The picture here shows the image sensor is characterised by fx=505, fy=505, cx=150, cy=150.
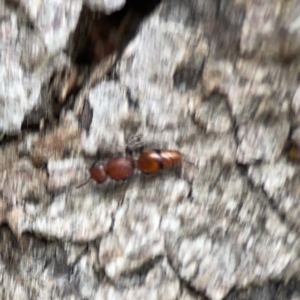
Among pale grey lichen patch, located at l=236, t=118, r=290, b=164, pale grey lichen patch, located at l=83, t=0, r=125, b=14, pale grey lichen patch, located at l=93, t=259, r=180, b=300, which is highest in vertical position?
pale grey lichen patch, located at l=83, t=0, r=125, b=14

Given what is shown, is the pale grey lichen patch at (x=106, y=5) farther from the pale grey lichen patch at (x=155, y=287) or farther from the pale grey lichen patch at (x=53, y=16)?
the pale grey lichen patch at (x=155, y=287)

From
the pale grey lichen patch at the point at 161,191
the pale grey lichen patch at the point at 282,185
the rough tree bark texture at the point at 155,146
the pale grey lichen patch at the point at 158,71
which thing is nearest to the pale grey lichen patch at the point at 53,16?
the rough tree bark texture at the point at 155,146

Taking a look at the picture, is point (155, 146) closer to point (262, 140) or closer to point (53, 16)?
point (262, 140)

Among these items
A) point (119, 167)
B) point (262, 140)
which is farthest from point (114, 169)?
point (262, 140)

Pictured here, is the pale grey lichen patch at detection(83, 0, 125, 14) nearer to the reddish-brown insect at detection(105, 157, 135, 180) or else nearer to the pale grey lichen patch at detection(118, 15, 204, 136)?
the pale grey lichen patch at detection(118, 15, 204, 136)

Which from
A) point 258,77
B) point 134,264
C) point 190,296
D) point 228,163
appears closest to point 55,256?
point 134,264

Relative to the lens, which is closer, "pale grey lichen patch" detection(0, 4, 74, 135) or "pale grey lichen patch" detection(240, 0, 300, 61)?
"pale grey lichen patch" detection(240, 0, 300, 61)

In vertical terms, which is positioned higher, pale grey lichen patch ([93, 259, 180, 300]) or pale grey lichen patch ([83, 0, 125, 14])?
pale grey lichen patch ([83, 0, 125, 14])

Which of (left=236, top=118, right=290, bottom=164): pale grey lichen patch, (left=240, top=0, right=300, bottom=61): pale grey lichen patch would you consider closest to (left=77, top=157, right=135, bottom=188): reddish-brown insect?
(left=236, top=118, right=290, bottom=164): pale grey lichen patch
